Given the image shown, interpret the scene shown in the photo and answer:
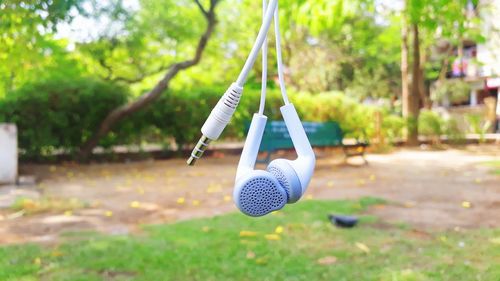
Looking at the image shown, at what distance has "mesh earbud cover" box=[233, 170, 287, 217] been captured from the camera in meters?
1.11

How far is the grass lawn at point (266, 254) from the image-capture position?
3.60m

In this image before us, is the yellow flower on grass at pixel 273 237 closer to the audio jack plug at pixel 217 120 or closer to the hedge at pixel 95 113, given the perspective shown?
the audio jack plug at pixel 217 120

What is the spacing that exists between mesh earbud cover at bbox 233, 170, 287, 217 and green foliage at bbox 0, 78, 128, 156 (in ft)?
36.8

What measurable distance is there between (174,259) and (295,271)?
0.92m

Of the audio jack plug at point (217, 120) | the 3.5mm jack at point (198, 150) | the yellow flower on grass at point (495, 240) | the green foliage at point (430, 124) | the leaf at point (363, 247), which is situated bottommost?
Result: the green foliage at point (430, 124)

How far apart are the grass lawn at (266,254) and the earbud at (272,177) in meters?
2.48

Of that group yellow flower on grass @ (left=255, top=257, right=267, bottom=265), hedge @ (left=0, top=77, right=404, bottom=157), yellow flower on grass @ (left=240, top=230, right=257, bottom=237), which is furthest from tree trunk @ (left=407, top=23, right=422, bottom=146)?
yellow flower on grass @ (left=255, top=257, right=267, bottom=265)

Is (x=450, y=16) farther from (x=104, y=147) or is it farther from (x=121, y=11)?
(x=104, y=147)

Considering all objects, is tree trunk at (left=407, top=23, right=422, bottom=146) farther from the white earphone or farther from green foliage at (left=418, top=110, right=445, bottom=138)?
the white earphone

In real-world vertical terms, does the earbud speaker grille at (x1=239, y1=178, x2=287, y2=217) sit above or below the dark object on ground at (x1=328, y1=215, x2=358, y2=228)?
above

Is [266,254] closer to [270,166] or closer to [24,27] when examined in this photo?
[24,27]

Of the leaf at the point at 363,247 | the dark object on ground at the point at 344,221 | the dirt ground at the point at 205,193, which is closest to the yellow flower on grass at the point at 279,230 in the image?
the dark object on ground at the point at 344,221

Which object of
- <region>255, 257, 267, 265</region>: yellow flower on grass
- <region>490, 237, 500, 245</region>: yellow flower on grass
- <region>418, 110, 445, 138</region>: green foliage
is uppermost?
<region>255, 257, 267, 265</region>: yellow flower on grass

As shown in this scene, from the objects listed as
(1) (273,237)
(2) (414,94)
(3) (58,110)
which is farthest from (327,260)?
(2) (414,94)
